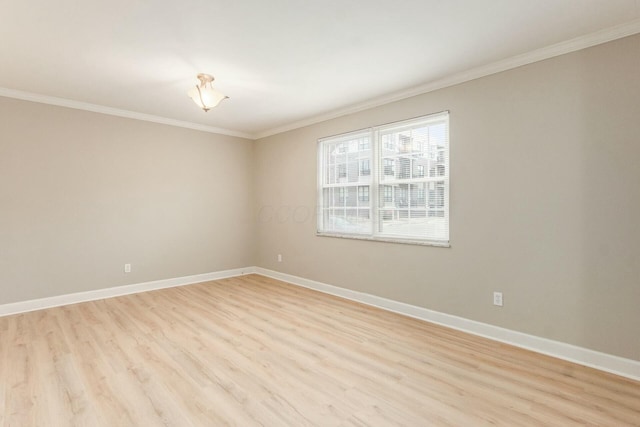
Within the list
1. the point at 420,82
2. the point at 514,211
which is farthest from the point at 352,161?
the point at 514,211

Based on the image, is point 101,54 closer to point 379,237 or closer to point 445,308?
point 379,237

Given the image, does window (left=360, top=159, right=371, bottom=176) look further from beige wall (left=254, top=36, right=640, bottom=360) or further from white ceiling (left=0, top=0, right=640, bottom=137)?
white ceiling (left=0, top=0, right=640, bottom=137)

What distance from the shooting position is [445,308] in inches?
131

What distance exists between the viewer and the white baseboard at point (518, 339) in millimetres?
2365

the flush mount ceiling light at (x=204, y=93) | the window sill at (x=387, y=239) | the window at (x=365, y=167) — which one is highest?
the flush mount ceiling light at (x=204, y=93)

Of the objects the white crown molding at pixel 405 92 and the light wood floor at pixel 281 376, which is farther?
the white crown molding at pixel 405 92

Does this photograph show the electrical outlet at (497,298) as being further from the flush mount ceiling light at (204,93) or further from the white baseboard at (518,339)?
the flush mount ceiling light at (204,93)

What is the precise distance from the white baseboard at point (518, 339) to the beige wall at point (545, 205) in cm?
6

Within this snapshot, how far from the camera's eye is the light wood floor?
189 centimetres

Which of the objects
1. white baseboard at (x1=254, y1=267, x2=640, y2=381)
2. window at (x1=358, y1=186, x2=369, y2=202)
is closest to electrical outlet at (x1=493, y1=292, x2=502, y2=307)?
white baseboard at (x1=254, y1=267, x2=640, y2=381)

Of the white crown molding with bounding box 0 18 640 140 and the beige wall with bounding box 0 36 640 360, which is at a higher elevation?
the white crown molding with bounding box 0 18 640 140

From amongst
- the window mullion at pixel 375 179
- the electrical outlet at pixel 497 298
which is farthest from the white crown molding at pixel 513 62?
the electrical outlet at pixel 497 298

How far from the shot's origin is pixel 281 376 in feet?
7.67

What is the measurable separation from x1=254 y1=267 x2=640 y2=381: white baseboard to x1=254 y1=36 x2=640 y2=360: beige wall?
6 cm
